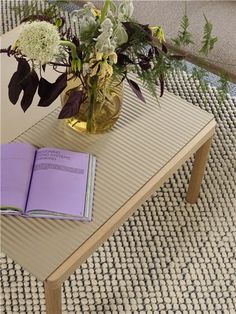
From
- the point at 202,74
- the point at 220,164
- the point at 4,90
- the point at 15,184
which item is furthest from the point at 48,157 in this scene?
the point at 220,164

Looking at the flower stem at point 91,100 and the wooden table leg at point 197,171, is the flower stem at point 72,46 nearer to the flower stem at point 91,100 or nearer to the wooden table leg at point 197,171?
the flower stem at point 91,100

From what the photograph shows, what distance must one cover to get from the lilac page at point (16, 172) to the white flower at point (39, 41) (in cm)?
34

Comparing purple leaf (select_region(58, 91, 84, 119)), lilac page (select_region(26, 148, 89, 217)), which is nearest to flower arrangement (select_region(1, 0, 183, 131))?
purple leaf (select_region(58, 91, 84, 119))

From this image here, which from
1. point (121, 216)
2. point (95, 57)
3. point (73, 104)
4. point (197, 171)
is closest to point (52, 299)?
point (121, 216)

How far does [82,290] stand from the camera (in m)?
1.62

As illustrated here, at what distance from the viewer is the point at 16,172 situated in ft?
4.44

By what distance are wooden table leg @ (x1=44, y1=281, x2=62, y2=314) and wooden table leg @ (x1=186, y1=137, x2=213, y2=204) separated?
0.71 metres

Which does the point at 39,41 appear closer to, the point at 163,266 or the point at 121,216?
the point at 121,216

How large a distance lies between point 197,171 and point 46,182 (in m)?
0.64

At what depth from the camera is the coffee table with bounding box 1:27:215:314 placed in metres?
1.22

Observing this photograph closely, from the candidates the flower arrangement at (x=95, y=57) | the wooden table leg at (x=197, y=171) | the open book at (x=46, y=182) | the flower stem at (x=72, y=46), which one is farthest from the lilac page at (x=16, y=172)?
the wooden table leg at (x=197, y=171)

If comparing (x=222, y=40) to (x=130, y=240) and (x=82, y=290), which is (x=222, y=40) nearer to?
(x=130, y=240)

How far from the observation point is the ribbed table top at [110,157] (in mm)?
1229

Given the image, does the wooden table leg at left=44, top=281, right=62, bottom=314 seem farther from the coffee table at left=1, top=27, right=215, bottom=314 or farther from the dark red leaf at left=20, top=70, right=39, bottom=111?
the dark red leaf at left=20, top=70, right=39, bottom=111
